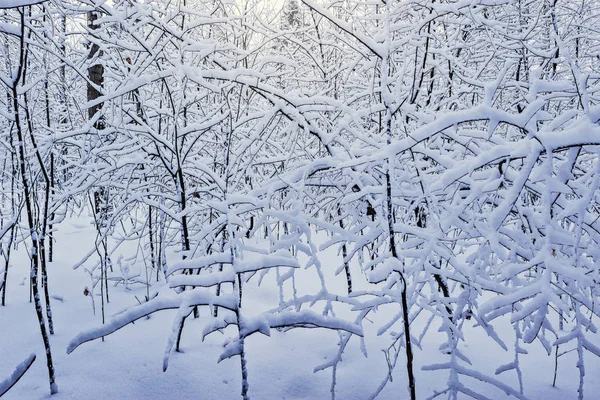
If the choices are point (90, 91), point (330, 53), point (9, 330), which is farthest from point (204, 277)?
point (90, 91)

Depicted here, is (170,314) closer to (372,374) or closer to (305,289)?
(305,289)

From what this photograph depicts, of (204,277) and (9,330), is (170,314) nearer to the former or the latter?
(9,330)

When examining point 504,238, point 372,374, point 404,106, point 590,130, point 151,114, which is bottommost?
point 372,374

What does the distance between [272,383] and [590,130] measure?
2317mm

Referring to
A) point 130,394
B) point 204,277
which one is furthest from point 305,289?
point 204,277

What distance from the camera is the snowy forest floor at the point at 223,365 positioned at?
2.64m

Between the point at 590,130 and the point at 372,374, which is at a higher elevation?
the point at 590,130

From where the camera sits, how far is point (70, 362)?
115 inches

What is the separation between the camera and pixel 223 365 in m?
2.95

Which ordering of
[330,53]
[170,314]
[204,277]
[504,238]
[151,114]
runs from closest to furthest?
[204,277] < [504,238] < [170,314] < [151,114] < [330,53]

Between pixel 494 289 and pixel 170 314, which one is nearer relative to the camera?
pixel 494 289

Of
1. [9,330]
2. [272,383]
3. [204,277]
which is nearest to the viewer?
[204,277]

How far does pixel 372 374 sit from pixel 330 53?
407 cm

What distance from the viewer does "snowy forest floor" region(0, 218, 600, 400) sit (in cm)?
264
